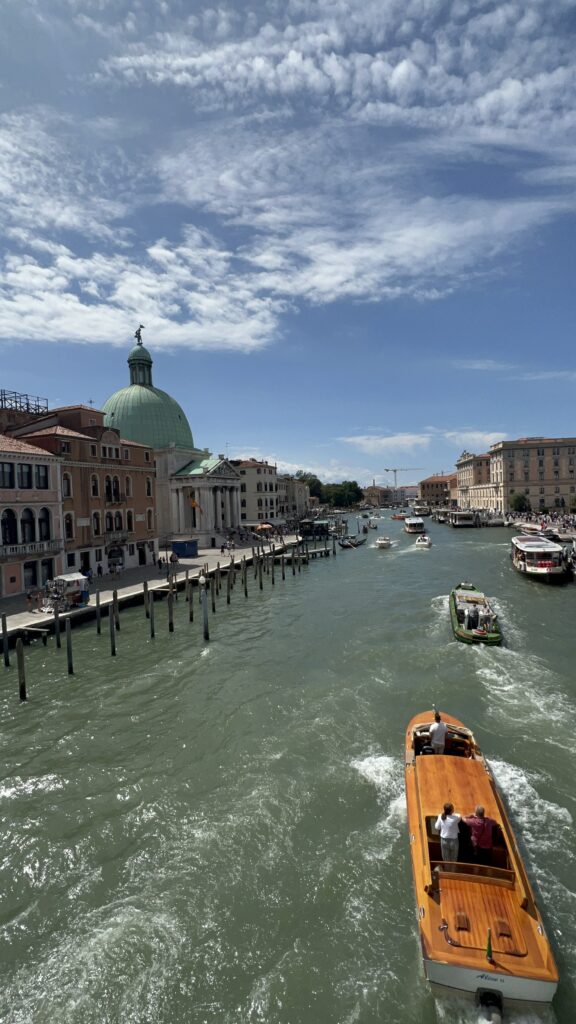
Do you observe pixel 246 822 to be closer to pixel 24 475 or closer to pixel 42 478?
pixel 24 475

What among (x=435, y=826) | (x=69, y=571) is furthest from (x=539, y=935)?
(x=69, y=571)

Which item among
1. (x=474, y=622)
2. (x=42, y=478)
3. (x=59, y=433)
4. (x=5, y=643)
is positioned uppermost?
(x=59, y=433)

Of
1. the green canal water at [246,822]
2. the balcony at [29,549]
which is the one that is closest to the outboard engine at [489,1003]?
the green canal water at [246,822]

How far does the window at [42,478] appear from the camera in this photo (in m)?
35.1

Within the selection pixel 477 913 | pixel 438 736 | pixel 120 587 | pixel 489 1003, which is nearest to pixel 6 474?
pixel 120 587

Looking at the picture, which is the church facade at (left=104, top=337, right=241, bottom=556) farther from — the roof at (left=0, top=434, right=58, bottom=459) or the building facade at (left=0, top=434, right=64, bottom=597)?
the roof at (left=0, top=434, right=58, bottom=459)

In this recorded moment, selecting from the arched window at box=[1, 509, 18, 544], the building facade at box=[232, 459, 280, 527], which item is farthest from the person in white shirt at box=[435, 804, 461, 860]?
the building facade at box=[232, 459, 280, 527]

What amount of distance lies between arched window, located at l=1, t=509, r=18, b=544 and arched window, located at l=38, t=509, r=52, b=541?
1.98 meters

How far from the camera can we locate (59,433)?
38.5 metres

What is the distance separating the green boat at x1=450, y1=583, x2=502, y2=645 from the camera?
81.0ft

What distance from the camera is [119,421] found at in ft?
242

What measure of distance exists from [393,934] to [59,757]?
1081 cm

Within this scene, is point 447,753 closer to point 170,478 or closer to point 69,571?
point 69,571

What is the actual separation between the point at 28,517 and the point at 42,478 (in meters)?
2.94
